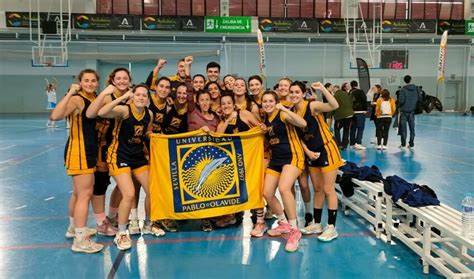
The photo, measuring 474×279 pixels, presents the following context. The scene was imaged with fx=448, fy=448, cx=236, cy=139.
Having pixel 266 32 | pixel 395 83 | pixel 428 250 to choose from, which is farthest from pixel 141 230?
pixel 395 83

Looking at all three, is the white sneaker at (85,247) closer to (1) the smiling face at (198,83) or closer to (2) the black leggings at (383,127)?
(1) the smiling face at (198,83)

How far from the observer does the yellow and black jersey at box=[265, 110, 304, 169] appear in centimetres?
490

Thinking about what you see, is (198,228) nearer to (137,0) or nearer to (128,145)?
(128,145)

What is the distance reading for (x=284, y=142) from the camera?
195 inches

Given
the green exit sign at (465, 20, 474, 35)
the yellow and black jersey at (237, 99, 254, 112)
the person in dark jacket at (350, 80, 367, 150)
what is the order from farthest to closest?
the green exit sign at (465, 20, 474, 35)
the person in dark jacket at (350, 80, 367, 150)
the yellow and black jersey at (237, 99, 254, 112)

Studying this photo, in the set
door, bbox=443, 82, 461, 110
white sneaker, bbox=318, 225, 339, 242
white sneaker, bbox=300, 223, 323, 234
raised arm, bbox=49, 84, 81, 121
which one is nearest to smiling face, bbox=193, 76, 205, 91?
raised arm, bbox=49, 84, 81, 121

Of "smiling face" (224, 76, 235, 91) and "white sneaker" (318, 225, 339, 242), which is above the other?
"smiling face" (224, 76, 235, 91)

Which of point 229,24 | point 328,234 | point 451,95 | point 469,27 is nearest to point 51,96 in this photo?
point 229,24

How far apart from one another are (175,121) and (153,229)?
130 cm

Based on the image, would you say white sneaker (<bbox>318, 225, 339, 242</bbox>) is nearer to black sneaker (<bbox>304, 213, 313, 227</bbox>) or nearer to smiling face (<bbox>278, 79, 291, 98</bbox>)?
black sneaker (<bbox>304, 213, 313, 227</bbox>)

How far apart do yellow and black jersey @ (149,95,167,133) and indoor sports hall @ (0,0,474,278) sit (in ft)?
0.53

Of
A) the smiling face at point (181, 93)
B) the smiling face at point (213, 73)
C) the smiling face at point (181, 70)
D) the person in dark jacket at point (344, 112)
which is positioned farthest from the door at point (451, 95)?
the smiling face at point (181, 93)

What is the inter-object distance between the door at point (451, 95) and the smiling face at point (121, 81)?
26694 millimetres

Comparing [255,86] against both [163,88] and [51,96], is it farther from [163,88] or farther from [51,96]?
[51,96]
